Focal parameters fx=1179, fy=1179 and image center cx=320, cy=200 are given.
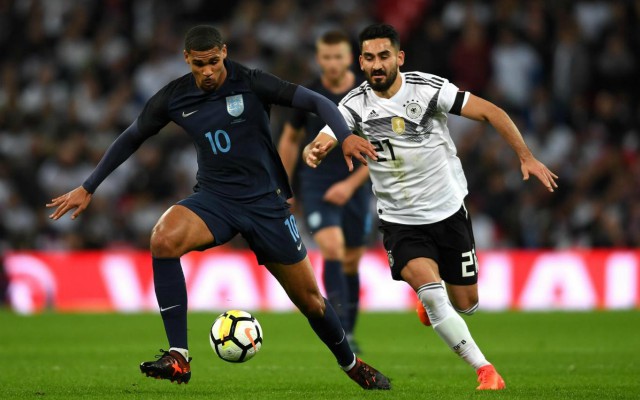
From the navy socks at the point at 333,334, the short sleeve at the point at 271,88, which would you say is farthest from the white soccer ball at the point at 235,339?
the short sleeve at the point at 271,88

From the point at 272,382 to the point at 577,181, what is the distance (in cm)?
1033

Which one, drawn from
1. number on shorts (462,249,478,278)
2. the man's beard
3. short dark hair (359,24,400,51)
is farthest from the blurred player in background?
short dark hair (359,24,400,51)

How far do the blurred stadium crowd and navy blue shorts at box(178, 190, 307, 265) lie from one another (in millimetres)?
9966

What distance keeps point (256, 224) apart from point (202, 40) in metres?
1.14

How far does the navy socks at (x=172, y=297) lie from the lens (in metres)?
6.88

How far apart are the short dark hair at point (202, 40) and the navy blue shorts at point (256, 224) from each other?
888mm

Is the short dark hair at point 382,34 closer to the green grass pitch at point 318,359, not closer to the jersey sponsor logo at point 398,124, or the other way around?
the jersey sponsor logo at point 398,124

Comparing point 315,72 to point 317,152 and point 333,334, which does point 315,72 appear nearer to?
point 333,334

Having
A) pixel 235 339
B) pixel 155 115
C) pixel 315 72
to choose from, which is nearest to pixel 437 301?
pixel 235 339

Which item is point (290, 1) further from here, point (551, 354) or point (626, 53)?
point (551, 354)

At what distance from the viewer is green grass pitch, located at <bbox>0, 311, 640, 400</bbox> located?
724cm

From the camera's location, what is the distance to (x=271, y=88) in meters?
7.03

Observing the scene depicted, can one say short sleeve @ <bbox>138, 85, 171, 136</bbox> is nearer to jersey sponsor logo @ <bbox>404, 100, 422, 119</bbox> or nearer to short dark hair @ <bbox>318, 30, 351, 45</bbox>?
jersey sponsor logo @ <bbox>404, 100, 422, 119</bbox>

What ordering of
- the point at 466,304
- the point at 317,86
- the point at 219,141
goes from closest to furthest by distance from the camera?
the point at 219,141 → the point at 466,304 → the point at 317,86
